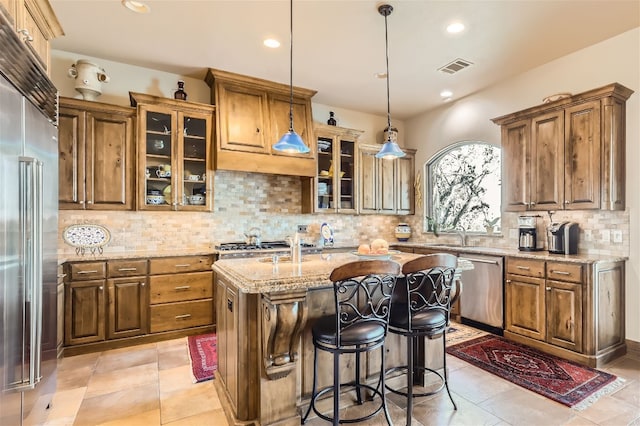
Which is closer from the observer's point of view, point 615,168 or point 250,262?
point 250,262

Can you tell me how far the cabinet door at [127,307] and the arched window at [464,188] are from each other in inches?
165

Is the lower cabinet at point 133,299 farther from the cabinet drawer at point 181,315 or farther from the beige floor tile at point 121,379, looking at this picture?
the beige floor tile at point 121,379

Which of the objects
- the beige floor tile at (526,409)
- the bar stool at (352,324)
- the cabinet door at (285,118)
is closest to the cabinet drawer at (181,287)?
the cabinet door at (285,118)

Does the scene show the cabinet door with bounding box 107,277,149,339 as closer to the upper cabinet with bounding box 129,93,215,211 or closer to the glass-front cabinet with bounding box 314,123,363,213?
the upper cabinet with bounding box 129,93,215,211

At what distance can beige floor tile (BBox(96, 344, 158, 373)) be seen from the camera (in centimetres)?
295

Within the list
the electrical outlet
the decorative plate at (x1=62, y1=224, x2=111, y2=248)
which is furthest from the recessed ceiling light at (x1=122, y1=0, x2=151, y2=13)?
the electrical outlet

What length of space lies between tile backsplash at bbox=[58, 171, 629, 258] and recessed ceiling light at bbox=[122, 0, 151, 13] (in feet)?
6.53

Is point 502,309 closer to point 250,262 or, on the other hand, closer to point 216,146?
point 250,262

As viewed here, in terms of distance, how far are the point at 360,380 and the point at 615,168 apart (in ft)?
10.2

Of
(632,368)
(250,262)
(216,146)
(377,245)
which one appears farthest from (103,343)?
(632,368)

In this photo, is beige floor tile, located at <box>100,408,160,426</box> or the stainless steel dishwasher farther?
the stainless steel dishwasher

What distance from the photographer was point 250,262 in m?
2.39

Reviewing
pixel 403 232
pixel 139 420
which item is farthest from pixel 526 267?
pixel 139 420

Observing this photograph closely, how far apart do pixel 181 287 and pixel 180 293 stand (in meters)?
0.07
